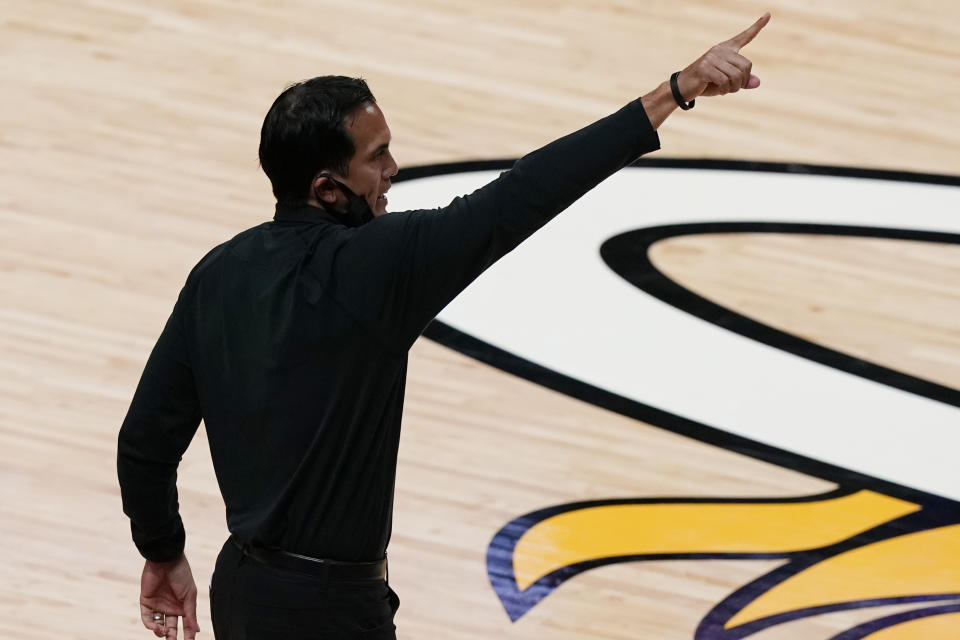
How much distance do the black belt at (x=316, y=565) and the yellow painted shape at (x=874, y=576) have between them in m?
1.35

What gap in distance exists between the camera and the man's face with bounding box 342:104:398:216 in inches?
76.1

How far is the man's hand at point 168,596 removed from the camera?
2186mm

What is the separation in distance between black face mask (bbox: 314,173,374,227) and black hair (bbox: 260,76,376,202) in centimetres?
2

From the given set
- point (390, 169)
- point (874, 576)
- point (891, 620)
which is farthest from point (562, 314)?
point (390, 169)

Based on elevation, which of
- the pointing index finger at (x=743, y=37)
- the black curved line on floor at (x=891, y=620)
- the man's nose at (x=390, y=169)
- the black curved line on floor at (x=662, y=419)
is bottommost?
the black curved line on floor at (x=891, y=620)

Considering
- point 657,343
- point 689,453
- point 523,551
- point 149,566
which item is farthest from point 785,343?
point 149,566

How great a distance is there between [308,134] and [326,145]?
2cm

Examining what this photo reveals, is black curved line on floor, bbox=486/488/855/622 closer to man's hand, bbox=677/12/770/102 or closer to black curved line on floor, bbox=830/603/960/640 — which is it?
black curved line on floor, bbox=830/603/960/640

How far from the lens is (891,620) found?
3180 mm

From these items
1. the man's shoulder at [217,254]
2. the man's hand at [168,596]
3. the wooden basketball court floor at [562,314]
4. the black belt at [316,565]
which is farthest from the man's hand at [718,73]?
the wooden basketball court floor at [562,314]

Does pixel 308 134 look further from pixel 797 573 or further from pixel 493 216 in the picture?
pixel 797 573

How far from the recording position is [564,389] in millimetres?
3922

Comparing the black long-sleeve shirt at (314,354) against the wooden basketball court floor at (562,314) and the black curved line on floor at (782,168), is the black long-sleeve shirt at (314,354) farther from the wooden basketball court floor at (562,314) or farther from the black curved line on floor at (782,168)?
the black curved line on floor at (782,168)

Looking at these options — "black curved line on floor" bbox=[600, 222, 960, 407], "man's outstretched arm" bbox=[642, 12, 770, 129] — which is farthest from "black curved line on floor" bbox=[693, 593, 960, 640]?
"man's outstretched arm" bbox=[642, 12, 770, 129]
